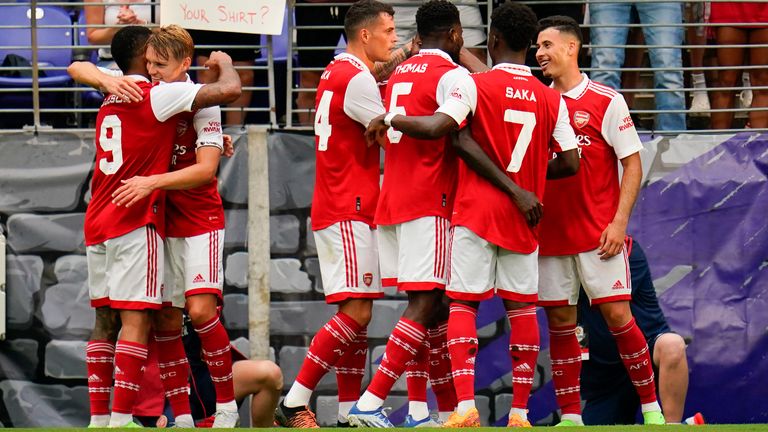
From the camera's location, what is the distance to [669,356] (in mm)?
9023

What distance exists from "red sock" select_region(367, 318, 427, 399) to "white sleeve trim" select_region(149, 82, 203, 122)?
1.86m

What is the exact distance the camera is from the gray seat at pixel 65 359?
33.2 ft

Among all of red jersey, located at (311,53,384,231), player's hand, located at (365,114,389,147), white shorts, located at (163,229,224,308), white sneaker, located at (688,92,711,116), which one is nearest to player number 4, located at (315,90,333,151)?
red jersey, located at (311,53,384,231)

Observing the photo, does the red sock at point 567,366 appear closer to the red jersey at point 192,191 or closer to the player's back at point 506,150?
the player's back at point 506,150

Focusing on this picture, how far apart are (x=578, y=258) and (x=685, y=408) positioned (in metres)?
2.20

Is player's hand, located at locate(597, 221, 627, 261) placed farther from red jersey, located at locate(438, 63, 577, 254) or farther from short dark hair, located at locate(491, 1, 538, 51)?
short dark hair, located at locate(491, 1, 538, 51)

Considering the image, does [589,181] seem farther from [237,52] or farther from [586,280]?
[237,52]

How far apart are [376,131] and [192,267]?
4.66 ft

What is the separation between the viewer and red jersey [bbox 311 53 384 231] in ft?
27.9

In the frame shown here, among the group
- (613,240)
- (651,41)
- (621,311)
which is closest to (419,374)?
(621,311)

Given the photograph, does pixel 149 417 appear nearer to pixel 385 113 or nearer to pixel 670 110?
pixel 385 113

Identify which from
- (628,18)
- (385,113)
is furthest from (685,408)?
(385,113)

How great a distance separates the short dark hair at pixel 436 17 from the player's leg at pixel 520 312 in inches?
53.0

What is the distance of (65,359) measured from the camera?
33.3ft
